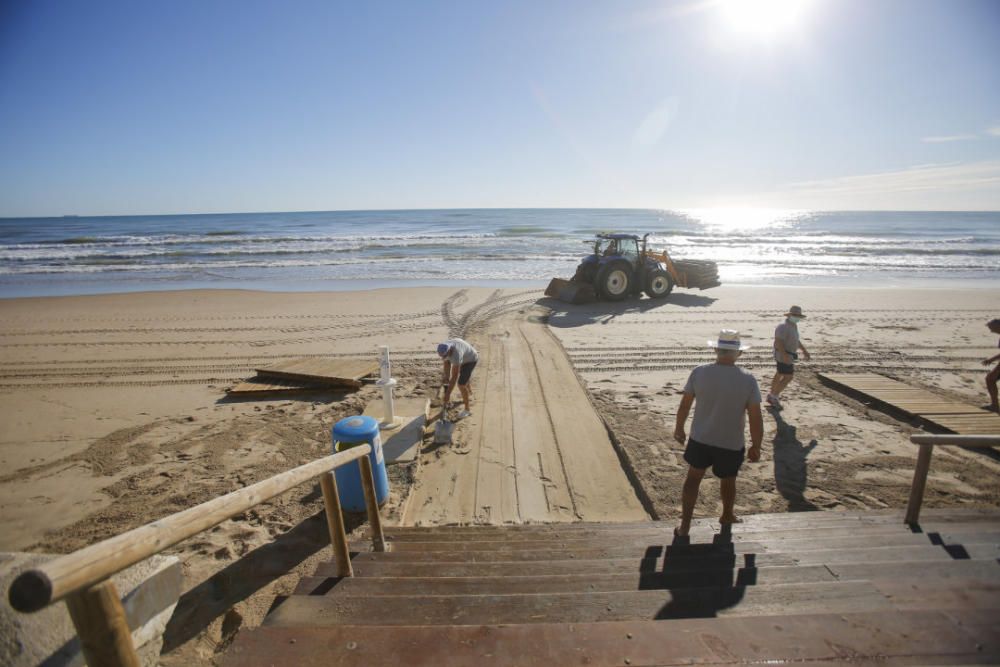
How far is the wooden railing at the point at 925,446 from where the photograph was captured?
9.95 ft

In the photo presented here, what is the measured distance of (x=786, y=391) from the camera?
689cm

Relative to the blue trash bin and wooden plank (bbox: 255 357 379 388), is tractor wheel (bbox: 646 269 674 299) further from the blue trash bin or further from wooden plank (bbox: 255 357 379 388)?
the blue trash bin

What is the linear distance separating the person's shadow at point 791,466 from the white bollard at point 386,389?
425 centimetres

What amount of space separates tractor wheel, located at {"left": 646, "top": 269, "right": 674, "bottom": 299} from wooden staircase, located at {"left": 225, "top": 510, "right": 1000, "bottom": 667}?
9.89 m

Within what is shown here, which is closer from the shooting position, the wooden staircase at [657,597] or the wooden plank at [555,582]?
the wooden staircase at [657,597]

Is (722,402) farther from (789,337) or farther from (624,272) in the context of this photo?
(624,272)

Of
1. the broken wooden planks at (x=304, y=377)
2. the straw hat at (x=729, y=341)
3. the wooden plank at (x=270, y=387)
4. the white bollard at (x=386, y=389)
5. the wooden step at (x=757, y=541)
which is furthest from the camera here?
the broken wooden planks at (x=304, y=377)

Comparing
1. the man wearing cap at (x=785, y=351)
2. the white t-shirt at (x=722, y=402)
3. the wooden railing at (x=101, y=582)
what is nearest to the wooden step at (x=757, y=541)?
the white t-shirt at (x=722, y=402)

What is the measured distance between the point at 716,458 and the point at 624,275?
10061 millimetres

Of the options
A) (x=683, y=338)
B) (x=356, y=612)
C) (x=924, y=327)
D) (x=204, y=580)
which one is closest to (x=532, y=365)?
(x=683, y=338)

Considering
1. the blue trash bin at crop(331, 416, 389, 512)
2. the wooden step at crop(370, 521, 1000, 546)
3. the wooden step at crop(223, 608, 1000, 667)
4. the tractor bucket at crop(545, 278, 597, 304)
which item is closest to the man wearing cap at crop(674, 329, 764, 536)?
the wooden step at crop(370, 521, 1000, 546)

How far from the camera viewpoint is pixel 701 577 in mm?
2740

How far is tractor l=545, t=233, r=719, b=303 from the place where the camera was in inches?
506

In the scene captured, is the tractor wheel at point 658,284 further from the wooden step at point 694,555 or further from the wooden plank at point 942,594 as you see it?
the wooden plank at point 942,594
